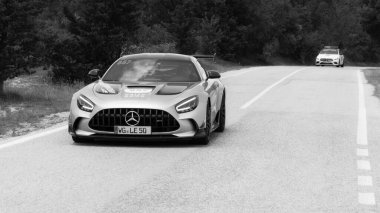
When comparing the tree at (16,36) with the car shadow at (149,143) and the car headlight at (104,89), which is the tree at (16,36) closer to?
the car headlight at (104,89)

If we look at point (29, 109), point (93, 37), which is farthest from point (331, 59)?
point (29, 109)

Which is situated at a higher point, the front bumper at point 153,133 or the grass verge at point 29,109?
the front bumper at point 153,133

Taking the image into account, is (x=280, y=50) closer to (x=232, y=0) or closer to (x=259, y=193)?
(x=232, y=0)

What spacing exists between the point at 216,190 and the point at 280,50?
76.6 meters

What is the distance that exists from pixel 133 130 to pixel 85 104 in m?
0.83

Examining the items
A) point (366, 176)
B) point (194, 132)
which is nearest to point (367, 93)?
point (194, 132)

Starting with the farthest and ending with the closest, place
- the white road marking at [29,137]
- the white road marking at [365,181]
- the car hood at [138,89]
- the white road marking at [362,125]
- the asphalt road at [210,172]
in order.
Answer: the white road marking at [362,125], the car hood at [138,89], the white road marking at [29,137], the white road marking at [365,181], the asphalt road at [210,172]

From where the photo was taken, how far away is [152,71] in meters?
11.5

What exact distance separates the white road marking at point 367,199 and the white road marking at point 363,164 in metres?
1.64

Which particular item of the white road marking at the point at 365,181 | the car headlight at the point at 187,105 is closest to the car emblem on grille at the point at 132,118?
the car headlight at the point at 187,105

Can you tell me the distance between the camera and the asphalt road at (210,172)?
21.7ft

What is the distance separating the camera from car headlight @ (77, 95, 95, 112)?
10.3m

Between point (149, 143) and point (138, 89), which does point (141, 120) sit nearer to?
point (138, 89)

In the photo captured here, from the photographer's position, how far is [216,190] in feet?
23.8
